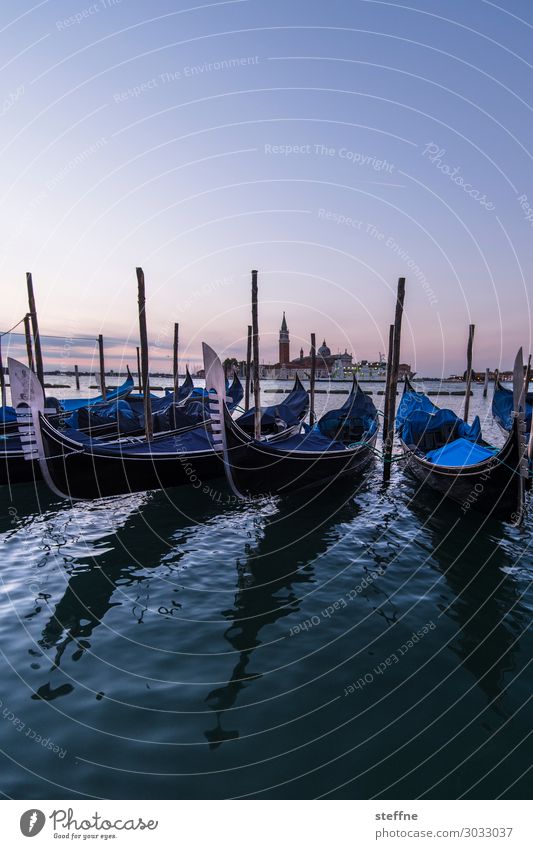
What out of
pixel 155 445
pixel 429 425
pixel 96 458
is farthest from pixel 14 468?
pixel 429 425

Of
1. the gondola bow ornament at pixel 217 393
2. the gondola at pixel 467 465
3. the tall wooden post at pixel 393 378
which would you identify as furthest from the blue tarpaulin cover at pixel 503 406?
the gondola bow ornament at pixel 217 393

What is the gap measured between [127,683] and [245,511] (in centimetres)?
549

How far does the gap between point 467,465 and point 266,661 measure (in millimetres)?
5563

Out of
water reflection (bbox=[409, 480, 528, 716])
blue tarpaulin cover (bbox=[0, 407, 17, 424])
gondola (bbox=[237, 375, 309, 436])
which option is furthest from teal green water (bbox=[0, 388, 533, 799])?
gondola (bbox=[237, 375, 309, 436])

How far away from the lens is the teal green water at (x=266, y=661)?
3.19m

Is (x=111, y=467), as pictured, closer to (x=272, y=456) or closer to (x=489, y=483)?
(x=272, y=456)

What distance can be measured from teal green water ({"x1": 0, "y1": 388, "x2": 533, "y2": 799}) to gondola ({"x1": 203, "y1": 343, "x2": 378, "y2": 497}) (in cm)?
107

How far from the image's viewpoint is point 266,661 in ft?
14.7

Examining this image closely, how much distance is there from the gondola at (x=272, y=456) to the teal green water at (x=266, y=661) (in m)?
1.07

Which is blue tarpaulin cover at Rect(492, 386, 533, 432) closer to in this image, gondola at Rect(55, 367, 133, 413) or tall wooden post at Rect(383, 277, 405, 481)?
tall wooden post at Rect(383, 277, 405, 481)

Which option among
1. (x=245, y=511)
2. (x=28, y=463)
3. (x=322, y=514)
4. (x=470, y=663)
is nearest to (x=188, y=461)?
(x=245, y=511)

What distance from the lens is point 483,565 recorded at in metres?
6.64

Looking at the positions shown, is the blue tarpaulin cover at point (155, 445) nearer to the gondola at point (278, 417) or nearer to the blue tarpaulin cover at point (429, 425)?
the gondola at point (278, 417)
